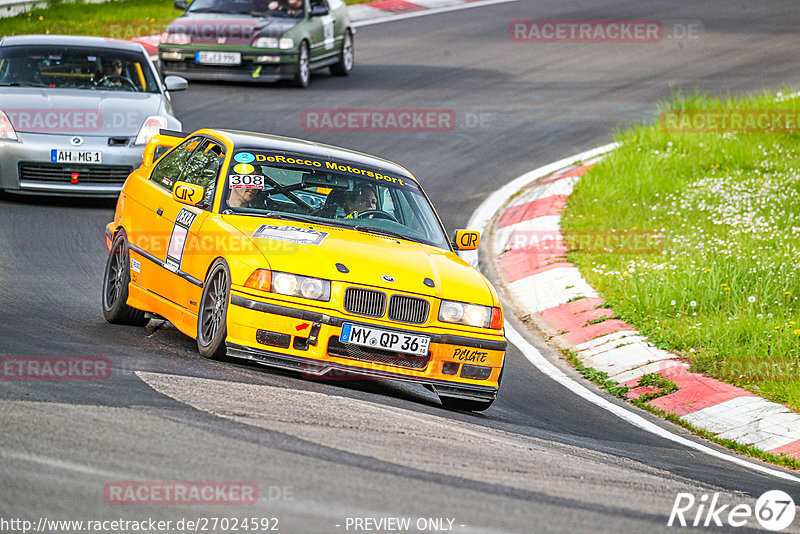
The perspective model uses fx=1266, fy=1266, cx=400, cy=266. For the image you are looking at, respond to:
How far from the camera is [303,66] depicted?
803 inches

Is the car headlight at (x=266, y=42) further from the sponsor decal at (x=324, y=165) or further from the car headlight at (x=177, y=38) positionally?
the sponsor decal at (x=324, y=165)

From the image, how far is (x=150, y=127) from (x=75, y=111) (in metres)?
0.78

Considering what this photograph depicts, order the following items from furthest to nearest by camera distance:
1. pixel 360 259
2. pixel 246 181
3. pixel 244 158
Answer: pixel 244 158, pixel 246 181, pixel 360 259

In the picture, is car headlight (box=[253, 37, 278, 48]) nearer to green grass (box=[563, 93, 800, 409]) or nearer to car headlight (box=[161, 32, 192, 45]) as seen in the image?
car headlight (box=[161, 32, 192, 45])

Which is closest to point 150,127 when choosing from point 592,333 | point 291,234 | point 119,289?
point 119,289

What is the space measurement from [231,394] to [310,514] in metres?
1.76

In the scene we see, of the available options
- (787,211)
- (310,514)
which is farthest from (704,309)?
(310,514)

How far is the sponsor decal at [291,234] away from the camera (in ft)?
24.9

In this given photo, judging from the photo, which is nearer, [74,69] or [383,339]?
[383,339]

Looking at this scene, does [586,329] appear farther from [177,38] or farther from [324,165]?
[177,38]

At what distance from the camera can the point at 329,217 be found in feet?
27.0

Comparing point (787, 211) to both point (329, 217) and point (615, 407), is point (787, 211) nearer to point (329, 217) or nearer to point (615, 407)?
point (615, 407)

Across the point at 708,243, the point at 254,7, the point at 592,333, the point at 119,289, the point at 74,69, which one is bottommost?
the point at 592,333

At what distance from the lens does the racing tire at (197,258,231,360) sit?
7.33 m
